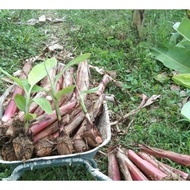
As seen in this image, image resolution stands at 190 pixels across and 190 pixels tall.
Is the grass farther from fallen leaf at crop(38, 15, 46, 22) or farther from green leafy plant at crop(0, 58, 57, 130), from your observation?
green leafy plant at crop(0, 58, 57, 130)

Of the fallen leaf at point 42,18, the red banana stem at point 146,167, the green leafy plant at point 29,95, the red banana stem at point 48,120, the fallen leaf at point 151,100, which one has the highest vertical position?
the green leafy plant at point 29,95

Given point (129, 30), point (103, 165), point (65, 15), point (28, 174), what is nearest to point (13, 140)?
point (28, 174)

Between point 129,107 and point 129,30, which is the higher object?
point 129,30

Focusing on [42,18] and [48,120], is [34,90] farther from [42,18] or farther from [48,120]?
[42,18]

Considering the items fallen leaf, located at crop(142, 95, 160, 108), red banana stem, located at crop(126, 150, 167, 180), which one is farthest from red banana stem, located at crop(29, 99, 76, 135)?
fallen leaf, located at crop(142, 95, 160, 108)

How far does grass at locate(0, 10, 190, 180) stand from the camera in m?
1.45

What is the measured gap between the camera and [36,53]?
204 centimetres

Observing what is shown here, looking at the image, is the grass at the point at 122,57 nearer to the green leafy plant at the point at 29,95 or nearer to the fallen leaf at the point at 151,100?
the fallen leaf at the point at 151,100

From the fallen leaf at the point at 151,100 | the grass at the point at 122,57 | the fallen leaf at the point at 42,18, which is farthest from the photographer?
the fallen leaf at the point at 42,18

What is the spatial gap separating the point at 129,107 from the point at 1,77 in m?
0.64

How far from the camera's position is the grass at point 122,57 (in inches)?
57.2

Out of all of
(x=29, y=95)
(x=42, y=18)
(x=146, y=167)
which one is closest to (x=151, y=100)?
(x=146, y=167)

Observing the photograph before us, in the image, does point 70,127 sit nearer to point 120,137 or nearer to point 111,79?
point 120,137

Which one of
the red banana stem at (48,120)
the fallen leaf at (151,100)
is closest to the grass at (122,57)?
the fallen leaf at (151,100)
